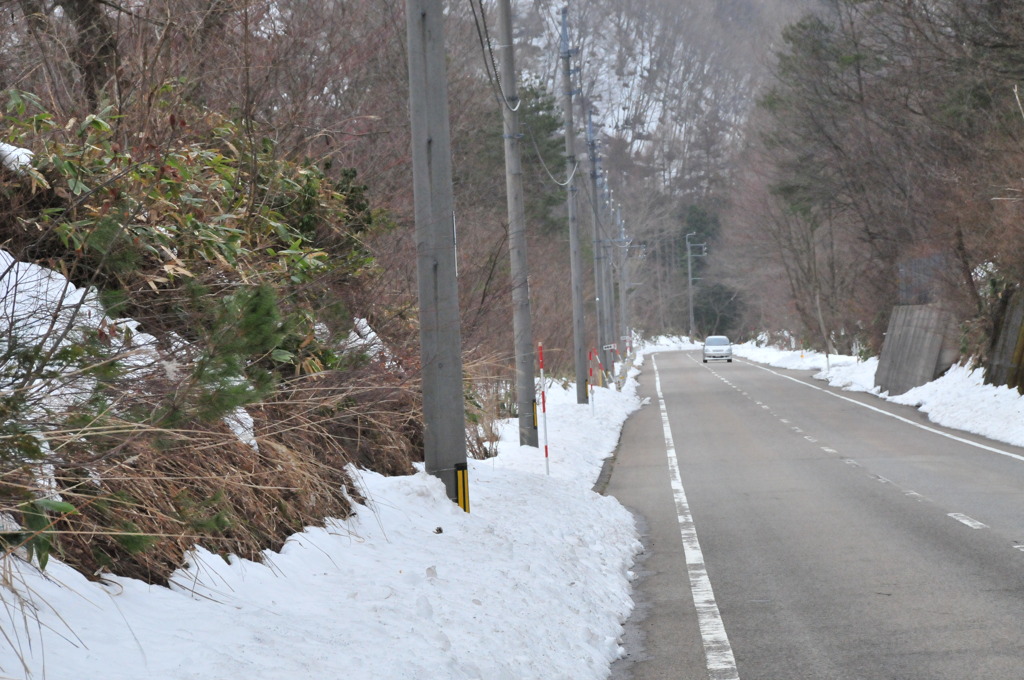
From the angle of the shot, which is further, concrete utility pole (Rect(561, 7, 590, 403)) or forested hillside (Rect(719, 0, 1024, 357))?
concrete utility pole (Rect(561, 7, 590, 403))

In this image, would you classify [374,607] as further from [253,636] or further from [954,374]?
[954,374]

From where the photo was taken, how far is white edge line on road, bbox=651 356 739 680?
6832 millimetres

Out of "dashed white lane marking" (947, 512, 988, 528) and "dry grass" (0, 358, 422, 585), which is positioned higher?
"dry grass" (0, 358, 422, 585)

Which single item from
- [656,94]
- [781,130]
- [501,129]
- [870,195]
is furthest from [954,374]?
[656,94]

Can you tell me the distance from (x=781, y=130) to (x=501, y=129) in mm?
14753

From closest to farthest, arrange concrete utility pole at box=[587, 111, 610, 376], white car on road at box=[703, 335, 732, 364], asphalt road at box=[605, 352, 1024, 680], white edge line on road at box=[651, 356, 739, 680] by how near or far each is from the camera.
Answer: white edge line on road at box=[651, 356, 739, 680] → asphalt road at box=[605, 352, 1024, 680] → concrete utility pole at box=[587, 111, 610, 376] → white car on road at box=[703, 335, 732, 364]

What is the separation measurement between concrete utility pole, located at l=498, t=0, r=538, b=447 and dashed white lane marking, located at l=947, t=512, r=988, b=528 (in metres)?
6.68

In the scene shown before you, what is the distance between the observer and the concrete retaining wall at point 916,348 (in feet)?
102

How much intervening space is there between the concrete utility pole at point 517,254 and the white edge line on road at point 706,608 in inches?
148

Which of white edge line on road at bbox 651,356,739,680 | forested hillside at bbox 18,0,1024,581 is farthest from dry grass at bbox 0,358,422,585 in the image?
white edge line on road at bbox 651,356,739,680

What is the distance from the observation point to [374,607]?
6.18m

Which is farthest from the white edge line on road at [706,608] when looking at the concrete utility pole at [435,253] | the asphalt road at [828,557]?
the concrete utility pole at [435,253]

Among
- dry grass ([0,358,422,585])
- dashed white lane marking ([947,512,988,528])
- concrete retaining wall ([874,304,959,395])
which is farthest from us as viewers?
concrete retaining wall ([874,304,959,395])

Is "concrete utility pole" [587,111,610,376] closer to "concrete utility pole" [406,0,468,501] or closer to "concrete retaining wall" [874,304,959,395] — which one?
"concrete retaining wall" [874,304,959,395]
